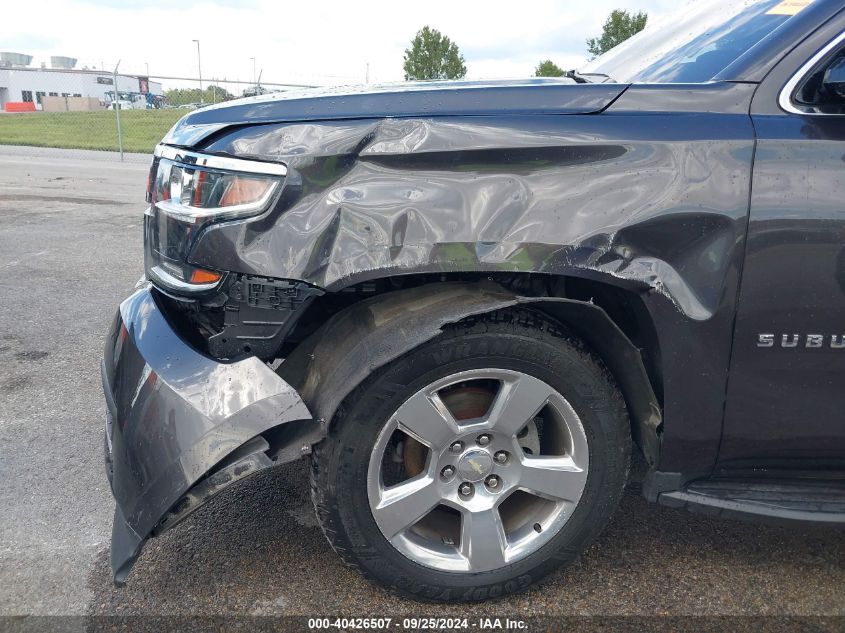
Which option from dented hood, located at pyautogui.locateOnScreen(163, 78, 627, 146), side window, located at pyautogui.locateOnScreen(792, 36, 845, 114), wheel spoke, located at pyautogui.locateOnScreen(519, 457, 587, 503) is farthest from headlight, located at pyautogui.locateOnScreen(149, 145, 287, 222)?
side window, located at pyautogui.locateOnScreen(792, 36, 845, 114)

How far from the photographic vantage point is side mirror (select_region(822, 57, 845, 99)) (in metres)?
1.87

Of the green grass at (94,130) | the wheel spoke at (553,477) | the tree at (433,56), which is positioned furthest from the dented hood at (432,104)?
the tree at (433,56)

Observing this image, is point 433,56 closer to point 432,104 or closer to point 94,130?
point 94,130

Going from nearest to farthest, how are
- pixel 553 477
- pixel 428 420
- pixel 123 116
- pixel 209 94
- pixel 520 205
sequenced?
1. pixel 520 205
2. pixel 428 420
3. pixel 553 477
4. pixel 209 94
5. pixel 123 116

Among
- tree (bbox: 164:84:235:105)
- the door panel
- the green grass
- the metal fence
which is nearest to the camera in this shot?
the door panel

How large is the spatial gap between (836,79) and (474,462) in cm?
150

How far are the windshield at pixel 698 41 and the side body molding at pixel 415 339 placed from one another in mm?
820

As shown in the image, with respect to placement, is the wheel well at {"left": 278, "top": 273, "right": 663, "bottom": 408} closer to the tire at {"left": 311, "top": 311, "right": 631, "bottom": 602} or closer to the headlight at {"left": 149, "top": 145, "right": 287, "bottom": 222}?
the tire at {"left": 311, "top": 311, "right": 631, "bottom": 602}

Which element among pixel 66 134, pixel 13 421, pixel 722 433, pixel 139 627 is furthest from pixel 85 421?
pixel 66 134

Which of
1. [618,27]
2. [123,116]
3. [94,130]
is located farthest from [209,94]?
[618,27]

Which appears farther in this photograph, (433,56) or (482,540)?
(433,56)

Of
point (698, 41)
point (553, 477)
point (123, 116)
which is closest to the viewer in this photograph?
point (553, 477)

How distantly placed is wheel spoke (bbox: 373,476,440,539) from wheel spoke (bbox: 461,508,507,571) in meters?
0.14

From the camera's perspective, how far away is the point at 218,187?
194 centimetres
